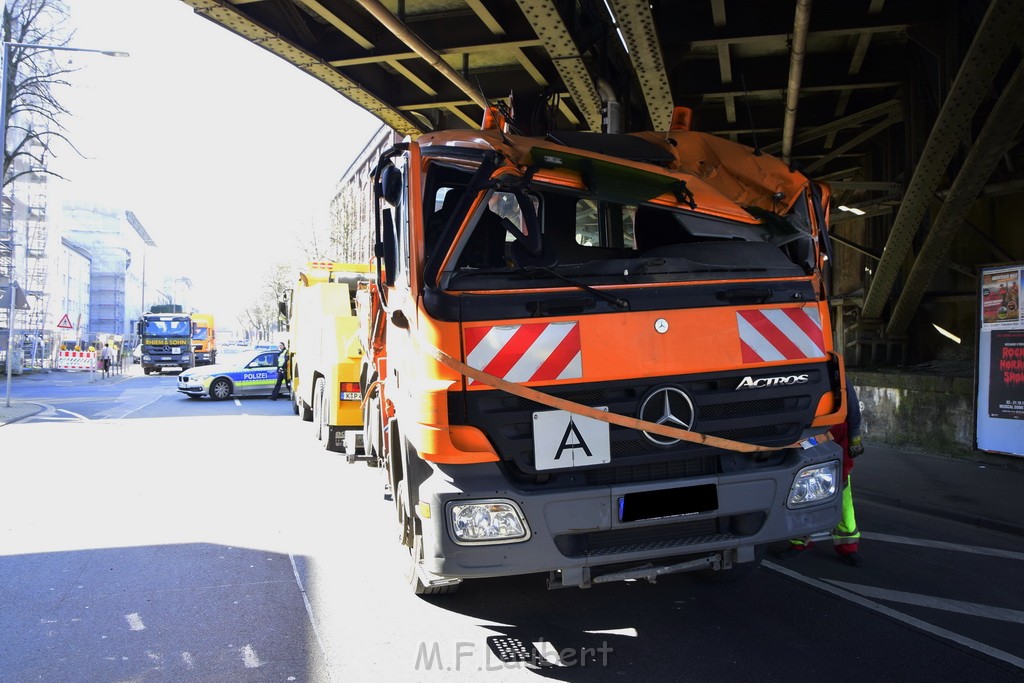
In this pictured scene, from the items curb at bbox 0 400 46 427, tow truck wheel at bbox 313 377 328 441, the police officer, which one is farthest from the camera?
the police officer

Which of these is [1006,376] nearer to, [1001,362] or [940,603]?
[1001,362]

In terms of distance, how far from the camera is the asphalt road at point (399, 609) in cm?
366

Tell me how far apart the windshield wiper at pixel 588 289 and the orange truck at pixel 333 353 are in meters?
5.84

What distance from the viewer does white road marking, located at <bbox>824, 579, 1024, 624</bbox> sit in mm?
4363

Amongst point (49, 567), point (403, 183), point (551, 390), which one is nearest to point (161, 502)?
point (49, 567)

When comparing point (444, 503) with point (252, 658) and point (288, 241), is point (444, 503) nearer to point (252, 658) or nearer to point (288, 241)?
point (252, 658)

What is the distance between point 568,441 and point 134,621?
2.93 metres

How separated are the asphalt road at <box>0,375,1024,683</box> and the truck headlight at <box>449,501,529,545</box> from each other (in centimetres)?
78

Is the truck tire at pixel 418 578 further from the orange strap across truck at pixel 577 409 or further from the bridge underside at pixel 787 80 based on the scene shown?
the bridge underside at pixel 787 80

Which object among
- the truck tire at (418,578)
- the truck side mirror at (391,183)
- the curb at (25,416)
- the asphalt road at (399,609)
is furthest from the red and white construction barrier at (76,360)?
the truck side mirror at (391,183)

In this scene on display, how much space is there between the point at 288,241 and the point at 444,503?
38839 mm

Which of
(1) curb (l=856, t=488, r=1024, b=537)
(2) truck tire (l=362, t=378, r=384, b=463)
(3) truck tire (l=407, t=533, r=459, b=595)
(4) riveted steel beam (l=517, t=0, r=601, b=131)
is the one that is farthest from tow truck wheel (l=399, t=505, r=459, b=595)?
(4) riveted steel beam (l=517, t=0, r=601, b=131)

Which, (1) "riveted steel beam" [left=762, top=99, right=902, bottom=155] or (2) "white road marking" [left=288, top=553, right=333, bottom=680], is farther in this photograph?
(1) "riveted steel beam" [left=762, top=99, right=902, bottom=155]

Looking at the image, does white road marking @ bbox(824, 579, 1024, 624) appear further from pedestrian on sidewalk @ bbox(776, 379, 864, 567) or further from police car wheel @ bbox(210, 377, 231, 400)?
police car wheel @ bbox(210, 377, 231, 400)
